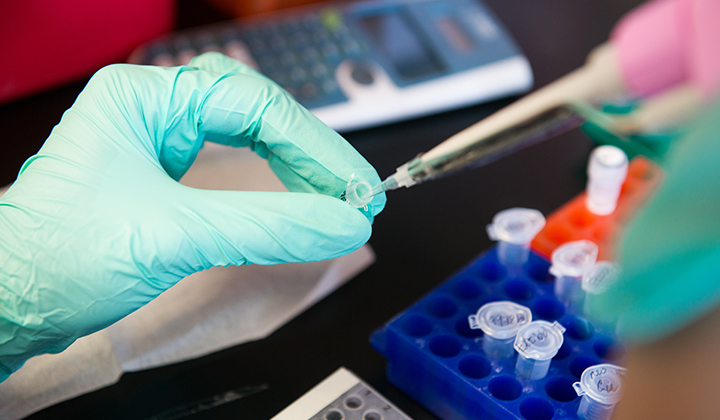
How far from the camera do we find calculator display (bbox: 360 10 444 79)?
127cm

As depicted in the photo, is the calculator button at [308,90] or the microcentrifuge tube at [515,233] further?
the calculator button at [308,90]

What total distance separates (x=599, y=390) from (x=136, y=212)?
537 mm

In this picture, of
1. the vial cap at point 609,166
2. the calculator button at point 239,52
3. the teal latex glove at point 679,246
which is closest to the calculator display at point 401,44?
the calculator button at point 239,52

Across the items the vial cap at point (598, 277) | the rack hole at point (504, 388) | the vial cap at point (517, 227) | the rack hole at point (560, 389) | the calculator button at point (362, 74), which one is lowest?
the rack hole at point (560, 389)

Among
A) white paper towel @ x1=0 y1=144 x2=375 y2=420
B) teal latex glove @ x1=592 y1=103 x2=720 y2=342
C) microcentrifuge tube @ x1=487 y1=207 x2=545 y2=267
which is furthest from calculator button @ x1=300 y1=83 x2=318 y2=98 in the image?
A: teal latex glove @ x1=592 y1=103 x2=720 y2=342

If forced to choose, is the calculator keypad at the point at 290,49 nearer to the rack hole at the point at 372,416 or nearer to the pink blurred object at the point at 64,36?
the pink blurred object at the point at 64,36

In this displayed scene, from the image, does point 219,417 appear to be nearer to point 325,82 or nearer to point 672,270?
point 672,270

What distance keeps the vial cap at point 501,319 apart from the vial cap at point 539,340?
1 centimetres

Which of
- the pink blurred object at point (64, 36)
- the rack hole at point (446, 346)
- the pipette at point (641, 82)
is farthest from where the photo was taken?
the pink blurred object at point (64, 36)

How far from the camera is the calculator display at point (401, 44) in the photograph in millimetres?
1267

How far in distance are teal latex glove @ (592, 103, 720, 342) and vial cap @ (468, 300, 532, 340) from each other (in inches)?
12.5

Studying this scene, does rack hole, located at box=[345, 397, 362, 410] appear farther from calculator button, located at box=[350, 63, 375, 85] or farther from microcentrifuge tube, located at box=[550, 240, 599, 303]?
calculator button, located at box=[350, 63, 375, 85]

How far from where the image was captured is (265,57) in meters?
1.26

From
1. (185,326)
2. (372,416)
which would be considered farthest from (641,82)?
(185,326)
